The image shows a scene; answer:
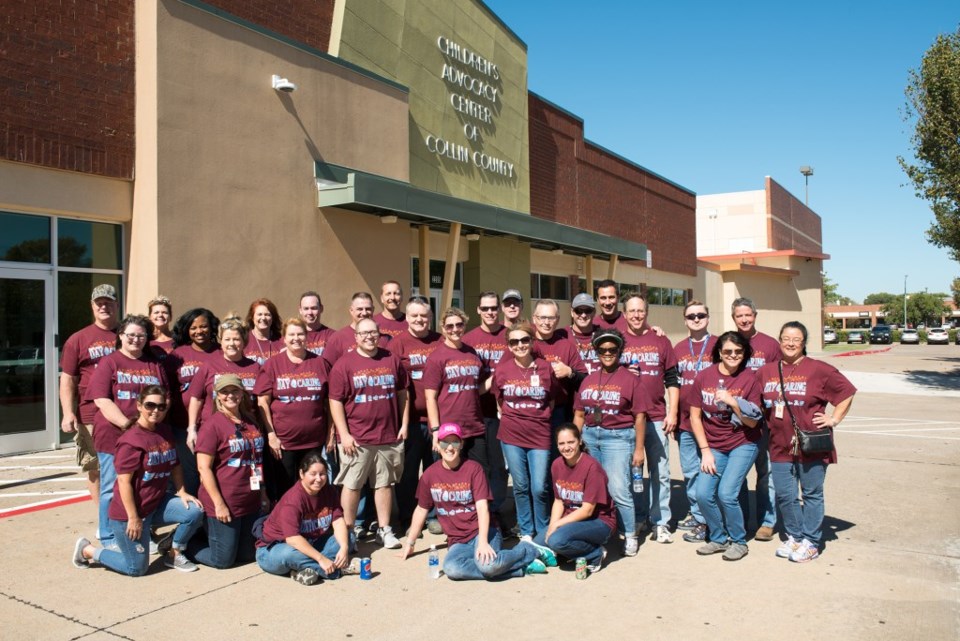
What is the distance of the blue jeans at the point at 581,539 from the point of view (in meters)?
5.12

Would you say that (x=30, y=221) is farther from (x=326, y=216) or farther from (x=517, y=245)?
(x=517, y=245)

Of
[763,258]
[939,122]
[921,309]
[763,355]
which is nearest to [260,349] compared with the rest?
[763,355]

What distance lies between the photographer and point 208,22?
10.9 metres

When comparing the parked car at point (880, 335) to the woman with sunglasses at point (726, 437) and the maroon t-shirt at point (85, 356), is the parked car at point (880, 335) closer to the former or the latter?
the woman with sunglasses at point (726, 437)

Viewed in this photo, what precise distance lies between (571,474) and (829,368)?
211cm

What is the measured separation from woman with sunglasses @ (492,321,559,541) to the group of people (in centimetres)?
2

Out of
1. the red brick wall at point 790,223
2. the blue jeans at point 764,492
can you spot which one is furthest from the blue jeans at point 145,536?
the red brick wall at point 790,223

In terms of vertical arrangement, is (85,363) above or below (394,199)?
below

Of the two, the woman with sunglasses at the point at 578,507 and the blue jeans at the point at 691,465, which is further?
the blue jeans at the point at 691,465

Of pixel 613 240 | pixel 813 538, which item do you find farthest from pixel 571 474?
pixel 613 240

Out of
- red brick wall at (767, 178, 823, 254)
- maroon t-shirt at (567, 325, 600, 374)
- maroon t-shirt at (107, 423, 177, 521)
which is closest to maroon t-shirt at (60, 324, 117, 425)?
maroon t-shirt at (107, 423, 177, 521)

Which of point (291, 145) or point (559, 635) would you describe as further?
point (291, 145)

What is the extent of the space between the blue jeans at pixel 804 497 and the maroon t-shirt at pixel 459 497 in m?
2.19

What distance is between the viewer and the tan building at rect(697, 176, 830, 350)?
1521 inches
